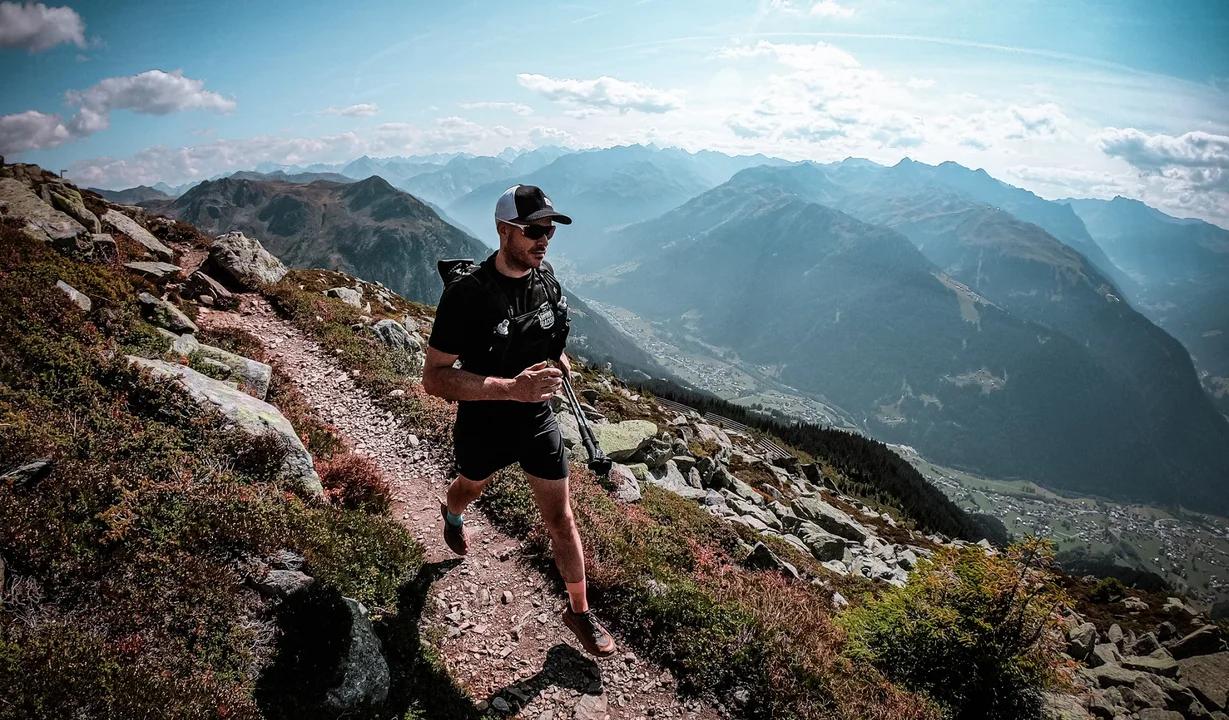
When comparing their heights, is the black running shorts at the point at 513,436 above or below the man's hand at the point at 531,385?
below

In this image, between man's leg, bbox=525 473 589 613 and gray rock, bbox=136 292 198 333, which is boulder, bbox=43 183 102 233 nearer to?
gray rock, bbox=136 292 198 333

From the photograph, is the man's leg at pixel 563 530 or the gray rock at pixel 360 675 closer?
the gray rock at pixel 360 675

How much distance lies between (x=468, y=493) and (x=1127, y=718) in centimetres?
1915

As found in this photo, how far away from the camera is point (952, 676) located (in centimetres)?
900

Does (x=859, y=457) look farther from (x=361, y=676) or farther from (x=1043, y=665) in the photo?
(x=361, y=676)

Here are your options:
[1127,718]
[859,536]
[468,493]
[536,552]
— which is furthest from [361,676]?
[859,536]

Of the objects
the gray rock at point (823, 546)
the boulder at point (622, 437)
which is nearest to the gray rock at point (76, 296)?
the boulder at point (622, 437)

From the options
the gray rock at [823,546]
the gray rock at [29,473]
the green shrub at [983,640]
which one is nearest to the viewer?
the gray rock at [29,473]

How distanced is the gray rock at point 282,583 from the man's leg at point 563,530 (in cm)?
271

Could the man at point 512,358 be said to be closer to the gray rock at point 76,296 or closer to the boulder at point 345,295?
the gray rock at point 76,296

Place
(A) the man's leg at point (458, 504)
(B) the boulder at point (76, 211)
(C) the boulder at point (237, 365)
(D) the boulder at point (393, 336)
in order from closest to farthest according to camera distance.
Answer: (A) the man's leg at point (458, 504), (C) the boulder at point (237, 365), (D) the boulder at point (393, 336), (B) the boulder at point (76, 211)

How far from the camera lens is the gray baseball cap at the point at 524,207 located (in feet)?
15.4

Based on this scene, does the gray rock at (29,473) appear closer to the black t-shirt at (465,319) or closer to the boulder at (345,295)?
the black t-shirt at (465,319)

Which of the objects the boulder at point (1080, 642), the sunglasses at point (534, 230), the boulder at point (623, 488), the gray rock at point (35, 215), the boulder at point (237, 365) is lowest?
the boulder at point (1080, 642)
